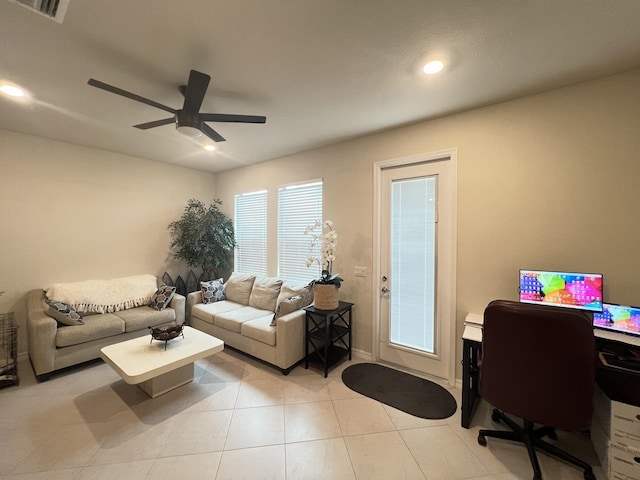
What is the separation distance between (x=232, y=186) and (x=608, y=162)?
4727mm

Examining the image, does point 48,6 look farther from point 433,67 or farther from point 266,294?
point 266,294

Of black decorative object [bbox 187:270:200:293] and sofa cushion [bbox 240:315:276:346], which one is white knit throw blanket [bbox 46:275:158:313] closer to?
black decorative object [bbox 187:270:200:293]

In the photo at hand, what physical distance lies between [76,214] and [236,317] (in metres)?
2.61

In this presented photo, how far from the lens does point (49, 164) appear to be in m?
3.24

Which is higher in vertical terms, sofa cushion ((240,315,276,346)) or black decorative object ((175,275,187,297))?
black decorative object ((175,275,187,297))

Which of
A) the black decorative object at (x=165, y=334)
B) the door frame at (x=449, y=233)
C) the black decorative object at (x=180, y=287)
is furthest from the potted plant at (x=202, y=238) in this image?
the door frame at (x=449, y=233)

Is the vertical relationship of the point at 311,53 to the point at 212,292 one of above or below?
above

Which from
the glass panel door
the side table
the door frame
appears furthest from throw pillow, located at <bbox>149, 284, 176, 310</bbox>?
the glass panel door

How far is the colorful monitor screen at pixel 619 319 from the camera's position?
1.72 meters

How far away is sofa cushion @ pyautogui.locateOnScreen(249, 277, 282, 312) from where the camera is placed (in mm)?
3578

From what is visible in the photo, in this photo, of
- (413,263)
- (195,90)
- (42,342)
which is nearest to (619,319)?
(413,263)

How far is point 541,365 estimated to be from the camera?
4.89ft

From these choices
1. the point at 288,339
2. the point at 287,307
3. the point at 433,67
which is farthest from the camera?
the point at 287,307

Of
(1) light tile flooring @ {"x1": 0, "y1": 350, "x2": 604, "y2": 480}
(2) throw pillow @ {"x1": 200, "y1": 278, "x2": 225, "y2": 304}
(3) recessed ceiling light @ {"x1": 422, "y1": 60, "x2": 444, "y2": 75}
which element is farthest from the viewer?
(2) throw pillow @ {"x1": 200, "y1": 278, "x2": 225, "y2": 304}
